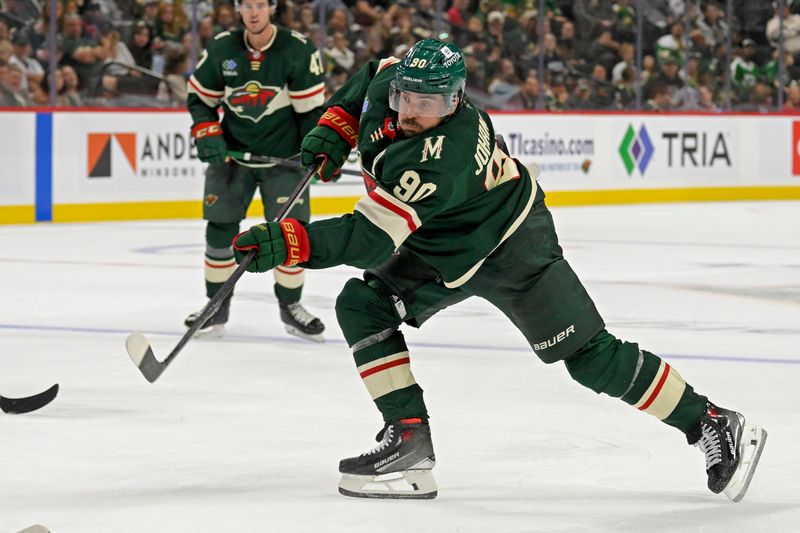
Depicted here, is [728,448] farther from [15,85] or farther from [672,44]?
[672,44]

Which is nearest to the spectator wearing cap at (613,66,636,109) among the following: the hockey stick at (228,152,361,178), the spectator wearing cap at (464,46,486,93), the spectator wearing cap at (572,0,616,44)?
the spectator wearing cap at (572,0,616,44)

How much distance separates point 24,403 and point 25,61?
256 inches

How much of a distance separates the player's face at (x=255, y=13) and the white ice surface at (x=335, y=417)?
1.16 metres

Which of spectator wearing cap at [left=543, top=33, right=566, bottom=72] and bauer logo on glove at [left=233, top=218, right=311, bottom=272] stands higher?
bauer logo on glove at [left=233, top=218, right=311, bottom=272]

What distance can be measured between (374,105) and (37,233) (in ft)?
21.7

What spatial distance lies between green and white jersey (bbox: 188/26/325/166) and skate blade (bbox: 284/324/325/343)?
0.67 meters

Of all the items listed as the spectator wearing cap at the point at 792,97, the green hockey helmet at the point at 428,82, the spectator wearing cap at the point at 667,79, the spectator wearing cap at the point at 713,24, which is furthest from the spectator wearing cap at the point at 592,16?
the green hockey helmet at the point at 428,82

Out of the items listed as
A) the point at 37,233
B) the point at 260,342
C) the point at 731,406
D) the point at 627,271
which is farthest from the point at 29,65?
the point at 731,406

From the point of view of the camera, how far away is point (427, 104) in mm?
2959

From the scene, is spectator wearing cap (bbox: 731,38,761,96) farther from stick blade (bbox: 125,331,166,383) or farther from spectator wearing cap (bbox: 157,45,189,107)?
stick blade (bbox: 125,331,166,383)

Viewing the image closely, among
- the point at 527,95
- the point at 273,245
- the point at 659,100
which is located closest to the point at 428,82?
the point at 273,245

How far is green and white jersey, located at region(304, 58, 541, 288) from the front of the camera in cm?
289

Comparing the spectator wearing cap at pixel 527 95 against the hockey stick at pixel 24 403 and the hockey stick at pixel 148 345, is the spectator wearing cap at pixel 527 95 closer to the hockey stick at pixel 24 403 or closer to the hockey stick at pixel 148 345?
the hockey stick at pixel 24 403

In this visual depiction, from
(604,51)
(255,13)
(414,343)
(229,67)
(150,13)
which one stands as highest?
(255,13)
